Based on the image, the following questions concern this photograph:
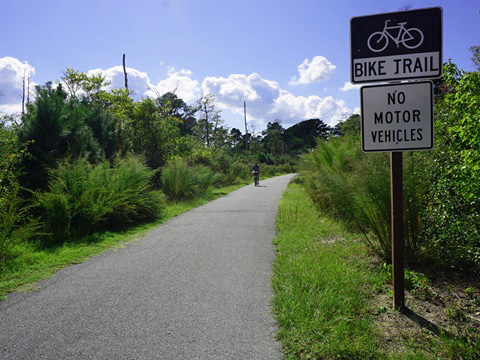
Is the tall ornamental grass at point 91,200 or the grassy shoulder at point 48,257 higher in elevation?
the tall ornamental grass at point 91,200

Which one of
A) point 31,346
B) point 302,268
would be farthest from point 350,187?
point 31,346

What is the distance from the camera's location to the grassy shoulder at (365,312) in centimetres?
288

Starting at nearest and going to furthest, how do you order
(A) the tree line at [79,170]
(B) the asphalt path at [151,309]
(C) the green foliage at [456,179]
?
(B) the asphalt path at [151,309], (C) the green foliage at [456,179], (A) the tree line at [79,170]

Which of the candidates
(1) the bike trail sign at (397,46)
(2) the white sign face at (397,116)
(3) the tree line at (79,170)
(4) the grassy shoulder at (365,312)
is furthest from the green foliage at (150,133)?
(2) the white sign face at (397,116)

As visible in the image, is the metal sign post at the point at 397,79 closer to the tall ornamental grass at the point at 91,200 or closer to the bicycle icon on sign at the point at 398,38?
the bicycle icon on sign at the point at 398,38

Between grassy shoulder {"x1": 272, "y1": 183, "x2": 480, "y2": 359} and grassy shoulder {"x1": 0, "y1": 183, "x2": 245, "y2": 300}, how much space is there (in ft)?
11.1

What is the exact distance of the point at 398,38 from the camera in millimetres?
3611

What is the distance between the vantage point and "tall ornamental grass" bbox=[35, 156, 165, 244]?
730cm

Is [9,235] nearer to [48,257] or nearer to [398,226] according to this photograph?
[48,257]

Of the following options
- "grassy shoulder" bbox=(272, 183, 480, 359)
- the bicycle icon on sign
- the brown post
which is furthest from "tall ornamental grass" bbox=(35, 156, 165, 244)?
the bicycle icon on sign

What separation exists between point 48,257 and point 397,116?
5.79 meters

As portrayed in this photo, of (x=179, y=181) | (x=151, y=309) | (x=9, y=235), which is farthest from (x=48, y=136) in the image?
(x=151, y=309)

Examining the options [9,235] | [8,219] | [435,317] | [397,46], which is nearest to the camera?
[435,317]

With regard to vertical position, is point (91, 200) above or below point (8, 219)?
above
